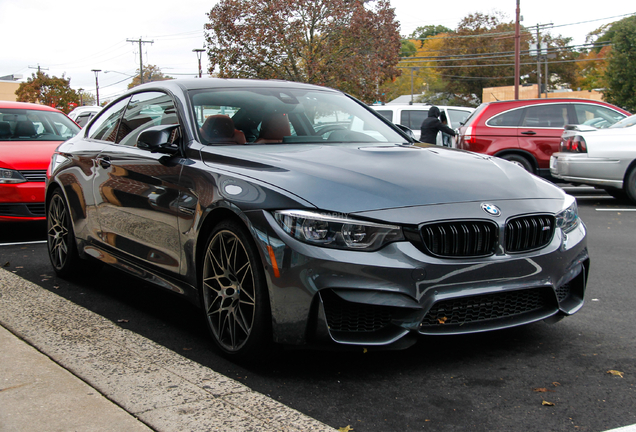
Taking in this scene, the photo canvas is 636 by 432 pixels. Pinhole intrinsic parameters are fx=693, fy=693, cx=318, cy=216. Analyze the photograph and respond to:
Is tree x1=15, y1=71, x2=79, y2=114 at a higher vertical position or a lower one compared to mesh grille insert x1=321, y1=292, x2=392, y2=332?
higher

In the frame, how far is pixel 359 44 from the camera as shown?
117 ft

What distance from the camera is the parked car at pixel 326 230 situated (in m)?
3.18

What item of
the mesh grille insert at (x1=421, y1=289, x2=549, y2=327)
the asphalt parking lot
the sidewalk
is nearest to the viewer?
the sidewalk

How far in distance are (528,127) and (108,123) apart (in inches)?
372

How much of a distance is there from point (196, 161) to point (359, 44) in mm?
32837

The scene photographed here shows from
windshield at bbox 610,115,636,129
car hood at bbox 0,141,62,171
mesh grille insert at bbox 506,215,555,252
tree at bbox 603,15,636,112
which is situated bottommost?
mesh grille insert at bbox 506,215,555,252

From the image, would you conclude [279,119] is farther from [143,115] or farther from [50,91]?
[50,91]

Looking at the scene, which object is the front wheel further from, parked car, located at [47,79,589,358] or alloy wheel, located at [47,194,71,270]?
alloy wheel, located at [47,194,71,270]

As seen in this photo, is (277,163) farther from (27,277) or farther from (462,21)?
(462,21)

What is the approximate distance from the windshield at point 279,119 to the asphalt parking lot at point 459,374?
1.29m

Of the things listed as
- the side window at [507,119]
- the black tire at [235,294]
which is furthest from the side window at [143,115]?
the side window at [507,119]

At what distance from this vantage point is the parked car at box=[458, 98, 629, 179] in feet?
42.0

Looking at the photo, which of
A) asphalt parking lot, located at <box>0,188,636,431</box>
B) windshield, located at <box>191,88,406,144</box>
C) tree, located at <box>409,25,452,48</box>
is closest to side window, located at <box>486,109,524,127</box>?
asphalt parking lot, located at <box>0,188,636,431</box>

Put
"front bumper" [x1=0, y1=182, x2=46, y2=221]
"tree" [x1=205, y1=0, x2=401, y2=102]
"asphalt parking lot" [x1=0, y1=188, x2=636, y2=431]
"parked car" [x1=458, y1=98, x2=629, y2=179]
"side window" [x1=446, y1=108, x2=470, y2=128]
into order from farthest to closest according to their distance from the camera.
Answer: "tree" [x1=205, y1=0, x2=401, y2=102] < "side window" [x1=446, y1=108, x2=470, y2=128] < "parked car" [x1=458, y1=98, x2=629, y2=179] < "front bumper" [x1=0, y1=182, x2=46, y2=221] < "asphalt parking lot" [x1=0, y1=188, x2=636, y2=431]
